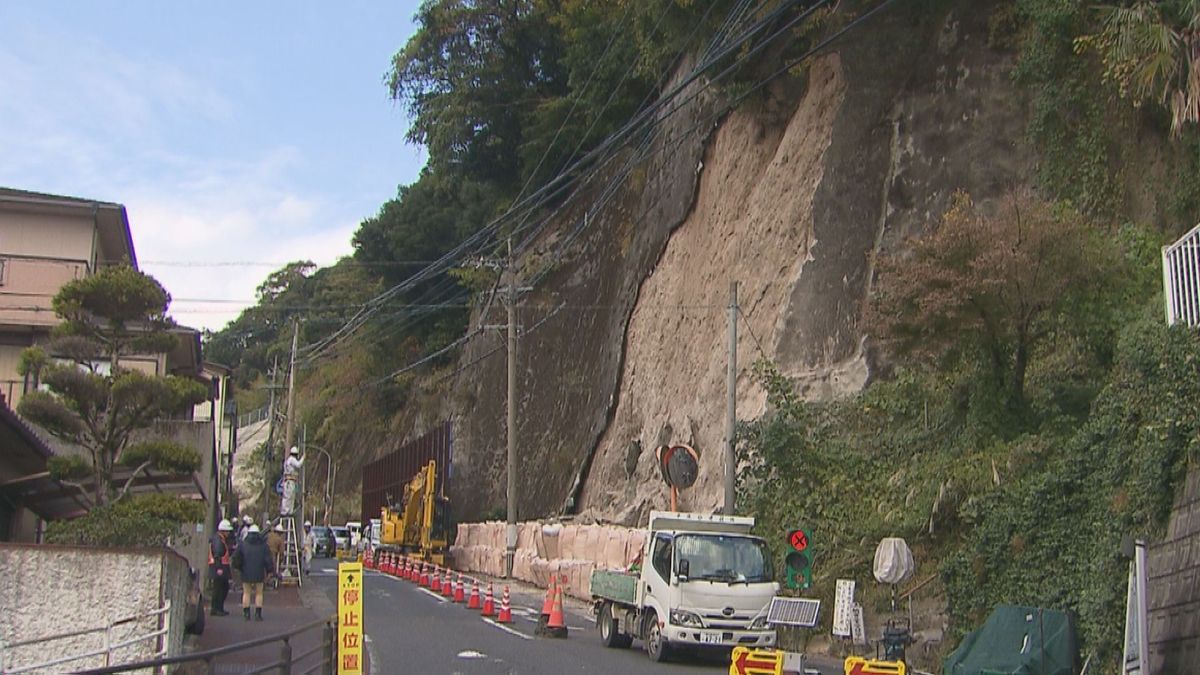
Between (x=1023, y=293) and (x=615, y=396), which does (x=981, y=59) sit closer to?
(x=1023, y=293)

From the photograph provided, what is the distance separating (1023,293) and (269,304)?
8457 centimetres

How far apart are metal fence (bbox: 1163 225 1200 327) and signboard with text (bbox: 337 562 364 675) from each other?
10.0m

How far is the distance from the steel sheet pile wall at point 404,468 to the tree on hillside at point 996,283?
2945cm

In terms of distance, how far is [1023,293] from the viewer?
20.4m

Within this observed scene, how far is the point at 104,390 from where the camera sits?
16.7 m

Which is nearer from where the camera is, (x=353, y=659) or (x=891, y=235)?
(x=353, y=659)

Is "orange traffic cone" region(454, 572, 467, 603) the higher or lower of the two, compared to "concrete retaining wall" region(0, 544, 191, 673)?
lower

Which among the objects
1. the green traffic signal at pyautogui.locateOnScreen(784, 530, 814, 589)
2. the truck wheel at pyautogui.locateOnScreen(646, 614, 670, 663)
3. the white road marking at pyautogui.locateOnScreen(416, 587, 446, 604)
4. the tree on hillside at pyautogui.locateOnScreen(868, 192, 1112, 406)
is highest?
the tree on hillside at pyautogui.locateOnScreen(868, 192, 1112, 406)

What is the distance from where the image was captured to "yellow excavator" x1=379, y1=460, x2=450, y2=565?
145ft

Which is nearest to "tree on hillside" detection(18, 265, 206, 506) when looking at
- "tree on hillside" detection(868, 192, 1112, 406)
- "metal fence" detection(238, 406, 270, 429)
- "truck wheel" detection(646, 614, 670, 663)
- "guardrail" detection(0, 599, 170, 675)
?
"guardrail" detection(0, 599, 170, 675)

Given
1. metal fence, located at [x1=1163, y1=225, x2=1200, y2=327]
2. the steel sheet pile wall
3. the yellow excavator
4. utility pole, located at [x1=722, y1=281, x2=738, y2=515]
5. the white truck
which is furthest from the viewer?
the steel sheet pile wall

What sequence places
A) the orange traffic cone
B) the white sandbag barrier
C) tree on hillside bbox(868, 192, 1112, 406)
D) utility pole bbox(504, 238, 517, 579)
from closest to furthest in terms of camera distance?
tree on hillside bbox(868, 192, 1112, 406), the white sandbag barrier, the orange traffic cone, utility pole bbox(504, 238, 517, 579)

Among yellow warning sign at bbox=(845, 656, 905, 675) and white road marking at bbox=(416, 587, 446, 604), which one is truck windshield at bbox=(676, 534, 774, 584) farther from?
white road marking at bbox=(416, 587, 446, 604)

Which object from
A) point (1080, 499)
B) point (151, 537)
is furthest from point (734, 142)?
point (151, 537)
